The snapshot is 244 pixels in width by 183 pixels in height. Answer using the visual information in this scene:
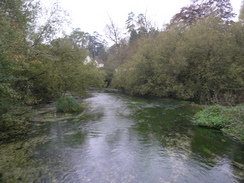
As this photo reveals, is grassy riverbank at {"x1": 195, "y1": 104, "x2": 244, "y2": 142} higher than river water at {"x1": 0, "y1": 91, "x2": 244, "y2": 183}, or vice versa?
grassy riverbank at {"x1": 195, "y1": 104, "x2": 244, "y2": 142}

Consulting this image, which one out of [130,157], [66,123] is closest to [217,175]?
[130,157]

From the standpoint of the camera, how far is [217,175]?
466 cm

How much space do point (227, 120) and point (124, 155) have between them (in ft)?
17.9

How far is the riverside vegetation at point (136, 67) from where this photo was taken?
281 inches

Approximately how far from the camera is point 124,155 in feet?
19.3

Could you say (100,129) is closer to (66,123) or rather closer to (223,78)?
(66,123)

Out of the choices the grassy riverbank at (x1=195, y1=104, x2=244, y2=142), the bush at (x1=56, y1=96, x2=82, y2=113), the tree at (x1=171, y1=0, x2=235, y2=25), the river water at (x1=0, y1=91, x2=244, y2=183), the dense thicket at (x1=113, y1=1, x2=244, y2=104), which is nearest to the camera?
the river water at (x1=0, y1=91, x2=244, y2=183)

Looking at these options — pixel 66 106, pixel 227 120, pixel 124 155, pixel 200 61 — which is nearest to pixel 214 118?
pixel 227 120

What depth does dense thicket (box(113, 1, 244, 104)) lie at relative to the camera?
14398mm

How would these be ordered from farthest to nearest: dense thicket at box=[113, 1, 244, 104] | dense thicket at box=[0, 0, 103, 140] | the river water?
dense thicket at box=[113, 1, 244, 104], dense thicket at box=[0, 0, 103, 140], the river water

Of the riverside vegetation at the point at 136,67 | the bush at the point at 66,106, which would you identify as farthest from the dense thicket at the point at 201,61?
the bush at the point at 66,106

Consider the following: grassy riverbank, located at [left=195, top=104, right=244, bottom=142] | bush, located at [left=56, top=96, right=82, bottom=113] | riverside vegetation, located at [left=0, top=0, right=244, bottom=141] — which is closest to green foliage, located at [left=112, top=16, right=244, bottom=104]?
→ riverside vegetation, located at [left=0, top=0, right=244, bottom=141]

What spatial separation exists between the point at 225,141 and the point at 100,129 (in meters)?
5.39

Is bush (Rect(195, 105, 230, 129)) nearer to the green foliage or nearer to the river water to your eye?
the river water
